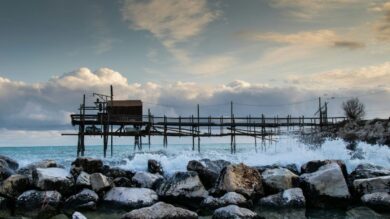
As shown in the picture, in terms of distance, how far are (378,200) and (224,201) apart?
5013mm

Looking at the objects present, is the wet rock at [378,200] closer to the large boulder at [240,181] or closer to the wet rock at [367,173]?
the wet rock at [367,173]

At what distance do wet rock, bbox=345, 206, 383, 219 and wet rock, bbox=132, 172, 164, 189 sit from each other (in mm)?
6917

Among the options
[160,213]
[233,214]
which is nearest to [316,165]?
[233,214]

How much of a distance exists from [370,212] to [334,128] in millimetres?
34562

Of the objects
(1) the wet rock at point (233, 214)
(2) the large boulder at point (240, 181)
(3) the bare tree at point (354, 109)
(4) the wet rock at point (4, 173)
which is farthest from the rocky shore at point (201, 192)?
(3) the bare tree at point (354, 109)

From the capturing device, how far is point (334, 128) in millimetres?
48125

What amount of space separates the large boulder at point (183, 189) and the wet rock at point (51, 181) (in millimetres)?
3289

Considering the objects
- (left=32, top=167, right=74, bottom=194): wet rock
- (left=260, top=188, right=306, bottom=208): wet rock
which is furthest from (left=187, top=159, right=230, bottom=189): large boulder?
(left=32, top=167, right=74, bottom=194): wet rock

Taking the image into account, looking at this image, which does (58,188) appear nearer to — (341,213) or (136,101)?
(341,213)

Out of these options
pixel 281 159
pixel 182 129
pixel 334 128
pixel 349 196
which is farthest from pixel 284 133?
pixel 349 196

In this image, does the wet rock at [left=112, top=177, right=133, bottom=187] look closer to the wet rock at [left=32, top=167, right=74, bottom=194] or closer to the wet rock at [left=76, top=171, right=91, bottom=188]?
the wet rock at [left=76, top=171, right=91, bottom=188]

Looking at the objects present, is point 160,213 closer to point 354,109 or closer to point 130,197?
point 130,197

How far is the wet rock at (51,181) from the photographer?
54.1ft

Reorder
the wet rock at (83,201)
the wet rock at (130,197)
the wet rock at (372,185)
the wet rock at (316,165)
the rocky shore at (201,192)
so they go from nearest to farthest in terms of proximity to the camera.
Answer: the rocky shore at (201,192) → the wet rock at (83,201) → the wet rock at (130,197) → the wet rock at (372,185) → the wet rock at (316,165)
